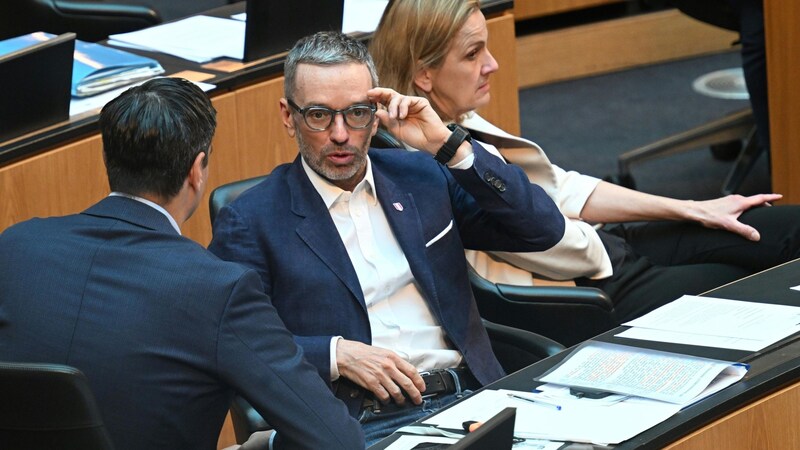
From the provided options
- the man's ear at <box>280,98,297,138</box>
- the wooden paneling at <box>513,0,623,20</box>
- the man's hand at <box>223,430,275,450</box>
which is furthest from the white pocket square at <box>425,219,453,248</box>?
the wooden paneling at <box>513,0,623,20</box>

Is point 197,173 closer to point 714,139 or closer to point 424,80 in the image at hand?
point 424,80

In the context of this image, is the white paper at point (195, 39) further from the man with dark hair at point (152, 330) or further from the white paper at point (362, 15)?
the man with dark hair at point (152, 330)

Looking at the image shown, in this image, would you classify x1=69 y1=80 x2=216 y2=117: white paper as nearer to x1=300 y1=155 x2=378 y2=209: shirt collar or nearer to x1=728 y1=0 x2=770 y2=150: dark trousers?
x1=300 y1=155 x2=378 y2=209: shirt collar

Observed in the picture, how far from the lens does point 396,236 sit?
259 cm

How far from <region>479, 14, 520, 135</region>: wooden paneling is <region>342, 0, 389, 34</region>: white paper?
358 millimetres

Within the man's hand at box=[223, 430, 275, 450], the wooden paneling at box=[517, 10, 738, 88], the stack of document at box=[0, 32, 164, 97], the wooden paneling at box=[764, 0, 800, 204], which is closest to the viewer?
the man's hand at box=[223, 430, 275, 450]

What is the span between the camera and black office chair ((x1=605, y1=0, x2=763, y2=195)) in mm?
4777

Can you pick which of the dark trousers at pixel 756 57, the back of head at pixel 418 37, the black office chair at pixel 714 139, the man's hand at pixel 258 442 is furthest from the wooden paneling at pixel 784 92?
the man's hand at pixel 258 442

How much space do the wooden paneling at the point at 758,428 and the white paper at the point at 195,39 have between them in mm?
1994

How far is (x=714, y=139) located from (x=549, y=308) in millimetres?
2485

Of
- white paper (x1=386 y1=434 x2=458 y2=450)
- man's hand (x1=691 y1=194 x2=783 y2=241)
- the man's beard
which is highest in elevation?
the man's beard

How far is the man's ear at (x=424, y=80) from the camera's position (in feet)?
9.86

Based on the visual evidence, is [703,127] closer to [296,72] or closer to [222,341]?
[296,72]

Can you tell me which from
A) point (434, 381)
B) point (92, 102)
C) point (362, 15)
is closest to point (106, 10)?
point (362, 15)
